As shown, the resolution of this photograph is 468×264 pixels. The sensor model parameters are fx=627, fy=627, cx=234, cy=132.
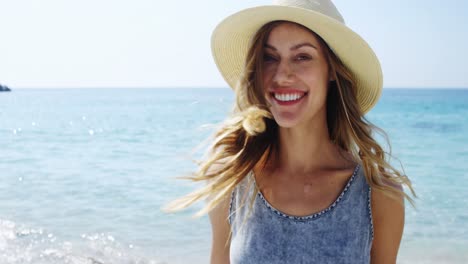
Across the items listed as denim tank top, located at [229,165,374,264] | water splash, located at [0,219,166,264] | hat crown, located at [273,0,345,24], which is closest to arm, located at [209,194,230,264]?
denim tank top, located at [229,165,374,264]

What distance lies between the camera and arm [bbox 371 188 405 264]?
2529 mm

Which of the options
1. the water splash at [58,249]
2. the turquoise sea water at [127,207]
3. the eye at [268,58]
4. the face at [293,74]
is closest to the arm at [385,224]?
the face at [293,74]

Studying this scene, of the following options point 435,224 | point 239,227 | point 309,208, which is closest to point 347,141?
point 309,208

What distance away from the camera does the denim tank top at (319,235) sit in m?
2.52

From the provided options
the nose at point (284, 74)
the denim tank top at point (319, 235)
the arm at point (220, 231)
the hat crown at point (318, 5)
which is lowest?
the arm at point (220, 231)

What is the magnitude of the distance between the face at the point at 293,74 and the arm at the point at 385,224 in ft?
1.47

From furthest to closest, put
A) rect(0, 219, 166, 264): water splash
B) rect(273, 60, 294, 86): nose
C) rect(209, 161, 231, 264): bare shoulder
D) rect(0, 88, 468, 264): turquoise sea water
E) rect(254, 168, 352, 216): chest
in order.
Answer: rect(0, 88, 468, 264): turquoise sea water, rect(0, 219, 166, 264): water splash, rect(209, 161, 231, 264): bare shoulder, rect(254, 168, 352, 216): chest, rect(273, 60, 294, 86): nose

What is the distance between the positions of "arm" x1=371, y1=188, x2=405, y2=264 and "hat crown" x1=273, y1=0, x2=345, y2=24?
728mm

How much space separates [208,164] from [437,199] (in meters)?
7.96

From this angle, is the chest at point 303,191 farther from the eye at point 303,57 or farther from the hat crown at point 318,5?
the hat crown at point 318,5

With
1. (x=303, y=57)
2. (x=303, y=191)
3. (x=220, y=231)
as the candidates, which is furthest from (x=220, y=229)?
(x=303, y=57)

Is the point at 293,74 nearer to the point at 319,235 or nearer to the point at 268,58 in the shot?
the point at 268,58

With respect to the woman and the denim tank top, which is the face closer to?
the woman

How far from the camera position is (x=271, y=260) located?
100 inches
